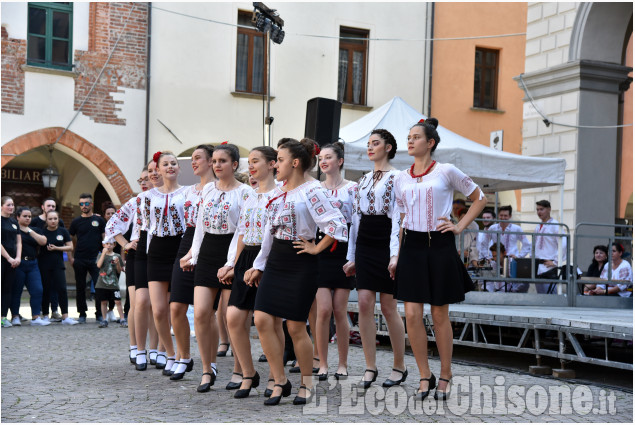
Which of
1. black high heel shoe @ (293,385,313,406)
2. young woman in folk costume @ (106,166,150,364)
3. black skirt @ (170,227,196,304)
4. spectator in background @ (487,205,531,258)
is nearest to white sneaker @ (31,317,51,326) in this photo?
young woman in folk costume @ (106,166,150,364)

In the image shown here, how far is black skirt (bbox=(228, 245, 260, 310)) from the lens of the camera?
6.59 metres

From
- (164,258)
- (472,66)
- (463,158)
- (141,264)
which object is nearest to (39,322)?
(141,264)

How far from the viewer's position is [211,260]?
7090 millimetres

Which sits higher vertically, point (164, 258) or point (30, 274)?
point (164, 258)

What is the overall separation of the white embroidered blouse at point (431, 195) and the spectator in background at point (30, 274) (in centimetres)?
855

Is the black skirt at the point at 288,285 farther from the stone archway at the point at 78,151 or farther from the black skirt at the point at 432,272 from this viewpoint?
the stone archway at the point at 78,151

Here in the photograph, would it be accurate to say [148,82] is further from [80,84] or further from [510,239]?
[510,239]

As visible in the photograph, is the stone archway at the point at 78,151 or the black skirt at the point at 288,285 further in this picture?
the stone archway at the point at 78,151

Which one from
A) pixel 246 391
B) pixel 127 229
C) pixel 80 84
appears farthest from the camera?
pixel 80 84

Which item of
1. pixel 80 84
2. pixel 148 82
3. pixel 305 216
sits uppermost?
pixel 148 82

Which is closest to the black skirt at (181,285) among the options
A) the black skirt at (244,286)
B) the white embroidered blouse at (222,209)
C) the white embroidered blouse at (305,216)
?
the white embroidered blouse at (222,209)

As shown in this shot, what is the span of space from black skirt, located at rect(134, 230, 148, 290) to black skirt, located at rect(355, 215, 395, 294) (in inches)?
84.3

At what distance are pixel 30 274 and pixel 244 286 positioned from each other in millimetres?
8118

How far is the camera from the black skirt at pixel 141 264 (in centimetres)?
841
